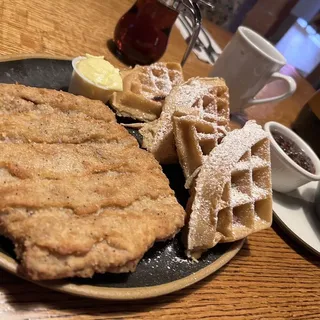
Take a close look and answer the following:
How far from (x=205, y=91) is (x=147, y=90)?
212mm

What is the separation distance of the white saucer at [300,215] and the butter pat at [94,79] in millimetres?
737

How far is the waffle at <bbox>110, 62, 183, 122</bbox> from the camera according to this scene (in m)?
1.31

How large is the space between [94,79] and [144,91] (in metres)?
0.20

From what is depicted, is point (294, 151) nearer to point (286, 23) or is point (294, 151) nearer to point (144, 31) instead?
point (144, 31)

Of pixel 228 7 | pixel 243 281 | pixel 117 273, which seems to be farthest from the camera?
pixel 228 7

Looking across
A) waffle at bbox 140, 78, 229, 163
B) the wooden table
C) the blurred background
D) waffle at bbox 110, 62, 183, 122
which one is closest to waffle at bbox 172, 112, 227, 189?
waffle at bbox 140, 78, 229, 163

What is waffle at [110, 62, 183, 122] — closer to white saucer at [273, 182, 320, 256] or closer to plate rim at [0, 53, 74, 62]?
plate rim at [0, 53, 74, 62]

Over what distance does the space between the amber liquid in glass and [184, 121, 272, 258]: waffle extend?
0.63 m

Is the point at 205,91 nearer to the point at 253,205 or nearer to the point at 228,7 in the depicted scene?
the point at 253,205

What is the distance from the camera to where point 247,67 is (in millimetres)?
1700

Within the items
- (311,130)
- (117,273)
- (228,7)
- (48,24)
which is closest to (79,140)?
(117,273)

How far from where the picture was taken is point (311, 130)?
1991 mm

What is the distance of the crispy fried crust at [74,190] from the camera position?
707 mm

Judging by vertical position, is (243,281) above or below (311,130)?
below
